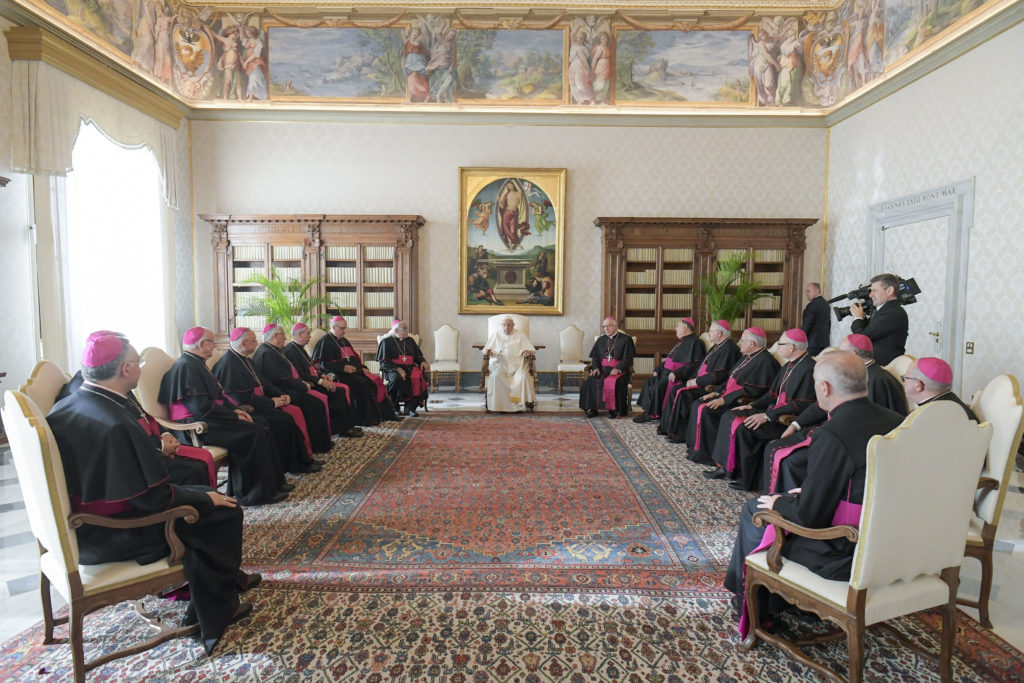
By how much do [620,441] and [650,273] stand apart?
472 centimetres

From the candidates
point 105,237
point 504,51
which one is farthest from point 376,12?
point 105,237

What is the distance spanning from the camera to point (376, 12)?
1044cm

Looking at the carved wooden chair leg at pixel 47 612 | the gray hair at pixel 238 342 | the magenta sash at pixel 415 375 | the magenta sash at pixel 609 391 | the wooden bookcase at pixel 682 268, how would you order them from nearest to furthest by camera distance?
1. the carved wooden chair leg at pixel 47 612
2. the gray hair at pixel 238 342
3. the magenta sash at pixel 609 391
4. the magenta sash at pixel 415 375
5. the wooden bookcase at pixel 682 268

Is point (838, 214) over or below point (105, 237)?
over

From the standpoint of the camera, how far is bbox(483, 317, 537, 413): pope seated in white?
8656mm

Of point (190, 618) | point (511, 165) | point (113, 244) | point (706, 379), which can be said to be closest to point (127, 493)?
point (190, 618)

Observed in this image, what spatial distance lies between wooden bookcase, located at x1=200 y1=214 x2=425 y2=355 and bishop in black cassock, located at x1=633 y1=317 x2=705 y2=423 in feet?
15.5

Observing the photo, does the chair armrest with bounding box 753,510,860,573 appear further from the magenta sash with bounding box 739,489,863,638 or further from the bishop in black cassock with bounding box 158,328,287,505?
the bishop in black cassock with bounding box 158,328,287,505

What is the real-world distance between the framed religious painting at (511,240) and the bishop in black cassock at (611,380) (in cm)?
226

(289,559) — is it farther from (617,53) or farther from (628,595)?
(617,53)

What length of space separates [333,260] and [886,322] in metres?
8.74

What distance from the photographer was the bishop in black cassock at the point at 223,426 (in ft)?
15.4

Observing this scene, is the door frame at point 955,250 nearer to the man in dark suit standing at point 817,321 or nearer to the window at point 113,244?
the man in dark suit standing at point 817,321

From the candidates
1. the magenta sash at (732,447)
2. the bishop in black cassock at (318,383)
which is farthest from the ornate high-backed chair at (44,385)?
the magenta sash at (732,447)
